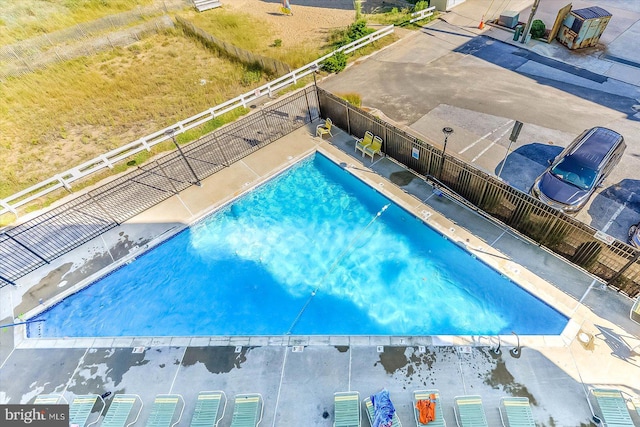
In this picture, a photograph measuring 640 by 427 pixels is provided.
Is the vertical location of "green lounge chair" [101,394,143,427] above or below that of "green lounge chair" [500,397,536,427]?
above

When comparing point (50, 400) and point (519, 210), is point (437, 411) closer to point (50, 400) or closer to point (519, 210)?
point (519, 210)

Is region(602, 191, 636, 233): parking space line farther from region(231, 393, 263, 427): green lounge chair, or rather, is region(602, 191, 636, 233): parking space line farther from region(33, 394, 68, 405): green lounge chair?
region(33, 394, 68, 405): green lounge chair

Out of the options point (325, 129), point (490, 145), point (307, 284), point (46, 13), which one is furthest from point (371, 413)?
point (46, 13)

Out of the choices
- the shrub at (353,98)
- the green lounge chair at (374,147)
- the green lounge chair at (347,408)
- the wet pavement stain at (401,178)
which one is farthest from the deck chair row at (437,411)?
the shrub at (353,98)

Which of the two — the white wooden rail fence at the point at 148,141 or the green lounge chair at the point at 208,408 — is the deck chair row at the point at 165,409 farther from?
the white wooden rail fence at the point at 148,141

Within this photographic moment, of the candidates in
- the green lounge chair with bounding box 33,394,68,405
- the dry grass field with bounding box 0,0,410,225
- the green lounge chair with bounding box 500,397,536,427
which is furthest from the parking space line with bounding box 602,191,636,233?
the dry grass field with bounding box 0,0,410,225

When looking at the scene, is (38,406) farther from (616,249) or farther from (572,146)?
(572,146)
